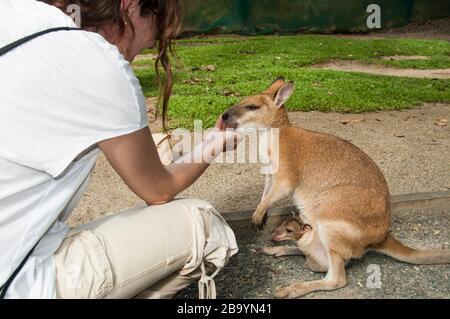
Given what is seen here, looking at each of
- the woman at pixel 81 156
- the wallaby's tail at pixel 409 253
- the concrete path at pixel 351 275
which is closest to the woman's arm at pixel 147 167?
the woman at pixel 81 156

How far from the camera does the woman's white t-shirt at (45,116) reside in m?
1.35

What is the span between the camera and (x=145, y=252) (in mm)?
1643

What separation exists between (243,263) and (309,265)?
0.29m

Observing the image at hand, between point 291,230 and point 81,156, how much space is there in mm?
1317

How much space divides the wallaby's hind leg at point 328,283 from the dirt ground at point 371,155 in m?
0.85

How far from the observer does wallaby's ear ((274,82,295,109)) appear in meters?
2.61

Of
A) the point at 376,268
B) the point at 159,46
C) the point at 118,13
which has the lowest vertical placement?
the point at 376,268

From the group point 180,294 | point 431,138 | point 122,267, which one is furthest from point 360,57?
point 122,267

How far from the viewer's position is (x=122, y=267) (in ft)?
5.22

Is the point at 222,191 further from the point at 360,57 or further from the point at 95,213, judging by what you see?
the point at 360,57

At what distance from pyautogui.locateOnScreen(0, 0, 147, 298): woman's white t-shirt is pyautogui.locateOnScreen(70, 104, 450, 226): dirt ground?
1477 millimetres

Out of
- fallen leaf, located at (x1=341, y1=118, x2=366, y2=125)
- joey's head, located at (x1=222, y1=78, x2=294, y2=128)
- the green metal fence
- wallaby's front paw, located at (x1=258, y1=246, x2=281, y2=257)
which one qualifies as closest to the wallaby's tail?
wallaby's front paw, located at (x1=258, y1=246, x2=281, y2=257)

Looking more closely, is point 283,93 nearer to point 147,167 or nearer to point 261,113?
point 261,113

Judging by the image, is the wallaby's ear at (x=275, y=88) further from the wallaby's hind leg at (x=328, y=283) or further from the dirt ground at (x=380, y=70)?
the dirt ground at (x=380, y=70)
